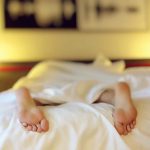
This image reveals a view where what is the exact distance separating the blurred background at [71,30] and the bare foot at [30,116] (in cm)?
158

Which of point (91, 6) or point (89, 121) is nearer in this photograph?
point (89, 121)

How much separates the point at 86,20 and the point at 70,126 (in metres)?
2.10

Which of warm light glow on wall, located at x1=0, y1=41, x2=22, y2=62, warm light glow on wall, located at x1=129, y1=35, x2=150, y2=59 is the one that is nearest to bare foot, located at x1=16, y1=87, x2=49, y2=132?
warm light glow on wall, located at x1=0, y1=41, x2=22, y2=62

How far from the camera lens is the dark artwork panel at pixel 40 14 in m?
2.94

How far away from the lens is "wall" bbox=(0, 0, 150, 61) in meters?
2.95

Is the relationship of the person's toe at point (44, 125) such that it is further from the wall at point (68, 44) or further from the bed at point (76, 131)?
the wall at point (68, 44)

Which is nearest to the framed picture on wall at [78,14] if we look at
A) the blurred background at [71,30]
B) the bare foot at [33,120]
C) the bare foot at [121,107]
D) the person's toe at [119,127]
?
the blurred background at [71,30]

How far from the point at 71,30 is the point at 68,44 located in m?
0.14

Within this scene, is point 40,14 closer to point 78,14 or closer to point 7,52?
point 78,14

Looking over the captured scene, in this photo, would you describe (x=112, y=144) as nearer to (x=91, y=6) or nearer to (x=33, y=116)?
(x=33, y=116)

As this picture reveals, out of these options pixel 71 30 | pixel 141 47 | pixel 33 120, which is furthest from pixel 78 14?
pixel 33 120

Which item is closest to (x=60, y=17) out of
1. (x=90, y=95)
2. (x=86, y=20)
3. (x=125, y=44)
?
(x=86, y=20)

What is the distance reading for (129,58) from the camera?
3148mm

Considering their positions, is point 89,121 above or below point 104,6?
below
